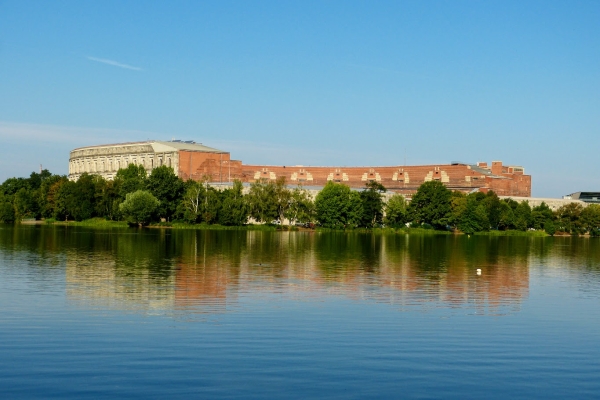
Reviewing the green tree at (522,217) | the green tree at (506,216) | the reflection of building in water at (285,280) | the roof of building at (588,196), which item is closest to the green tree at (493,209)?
the green tree at (506,216)

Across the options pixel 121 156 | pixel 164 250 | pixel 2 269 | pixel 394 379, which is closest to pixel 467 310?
pixel 394 379

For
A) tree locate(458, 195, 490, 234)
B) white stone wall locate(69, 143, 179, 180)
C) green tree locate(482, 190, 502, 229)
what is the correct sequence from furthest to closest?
1. white stone wall locate(69, 143, 179, 180)
2. green tree locate(482, 190, 502, 229)
3. tree locate(458, 195, 490, 234)

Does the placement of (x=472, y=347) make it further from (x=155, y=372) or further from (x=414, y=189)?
(x=414, y=189)

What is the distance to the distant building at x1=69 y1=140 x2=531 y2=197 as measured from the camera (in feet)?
431

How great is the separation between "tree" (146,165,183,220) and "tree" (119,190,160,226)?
2.68 m

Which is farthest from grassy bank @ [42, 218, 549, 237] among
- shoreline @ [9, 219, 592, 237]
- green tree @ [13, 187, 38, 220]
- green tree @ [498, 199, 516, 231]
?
green tree @ [13, 187, 38, 220]

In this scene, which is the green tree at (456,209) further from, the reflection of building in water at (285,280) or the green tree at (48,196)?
the reflection of building in water at (285,280)

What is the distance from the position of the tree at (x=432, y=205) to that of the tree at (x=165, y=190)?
104ft

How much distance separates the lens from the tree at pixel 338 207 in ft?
325

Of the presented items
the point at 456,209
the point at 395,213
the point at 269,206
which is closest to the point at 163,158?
the point at 269,206

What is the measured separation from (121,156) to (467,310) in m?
128

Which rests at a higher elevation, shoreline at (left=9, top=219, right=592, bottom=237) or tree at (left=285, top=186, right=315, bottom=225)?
tree at (left=285, top=186, right=315, bottom=225)

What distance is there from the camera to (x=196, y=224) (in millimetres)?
93688

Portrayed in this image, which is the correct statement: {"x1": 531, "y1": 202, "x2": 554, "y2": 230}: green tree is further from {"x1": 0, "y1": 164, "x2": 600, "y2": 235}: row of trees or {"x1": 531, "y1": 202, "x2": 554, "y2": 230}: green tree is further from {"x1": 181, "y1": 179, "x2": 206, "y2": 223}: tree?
{"x1": 181, "y1": 179, "x2": 206, "y2": 223}: tree
